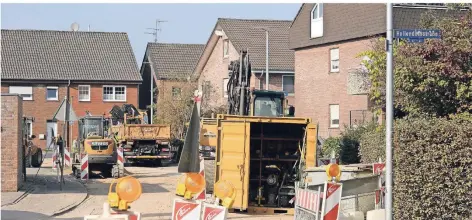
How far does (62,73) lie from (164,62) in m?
8.64

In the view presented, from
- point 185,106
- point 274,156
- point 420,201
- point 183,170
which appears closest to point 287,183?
point 274,156

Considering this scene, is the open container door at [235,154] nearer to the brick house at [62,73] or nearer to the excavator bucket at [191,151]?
the excavator bucket at [191,151]

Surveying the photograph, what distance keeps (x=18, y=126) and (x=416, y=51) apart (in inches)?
429

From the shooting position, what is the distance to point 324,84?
4178 centimetres

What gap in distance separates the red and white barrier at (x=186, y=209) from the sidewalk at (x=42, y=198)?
971cm

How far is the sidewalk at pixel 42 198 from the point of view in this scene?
1932 cm

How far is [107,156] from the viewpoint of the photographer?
32.2 meters

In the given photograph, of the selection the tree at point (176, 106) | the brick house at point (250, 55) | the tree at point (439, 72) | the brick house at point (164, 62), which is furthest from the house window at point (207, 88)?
the tree at point (439, 72)

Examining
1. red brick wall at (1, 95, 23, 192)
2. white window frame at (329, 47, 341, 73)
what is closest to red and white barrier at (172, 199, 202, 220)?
red brick wall at (1, 95, 23, 192)

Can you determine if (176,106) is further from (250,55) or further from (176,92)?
(250,55)

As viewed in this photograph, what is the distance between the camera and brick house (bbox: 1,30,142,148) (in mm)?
58812

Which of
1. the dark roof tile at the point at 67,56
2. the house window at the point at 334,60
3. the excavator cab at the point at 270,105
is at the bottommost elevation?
the excavator cab at the point at 270,105

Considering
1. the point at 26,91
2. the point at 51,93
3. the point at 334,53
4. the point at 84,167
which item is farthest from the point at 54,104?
the point at 84,167

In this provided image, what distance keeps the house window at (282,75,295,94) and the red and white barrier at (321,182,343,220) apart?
3583 centimetres
